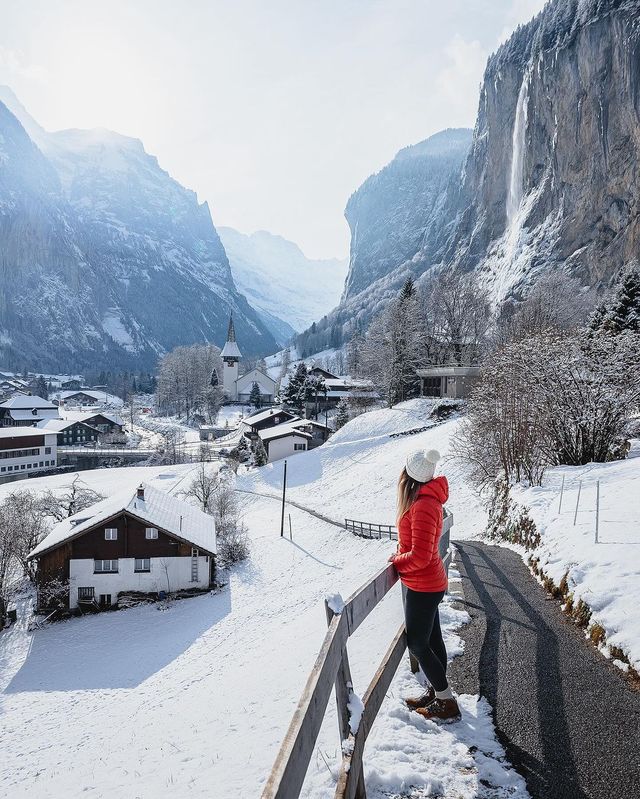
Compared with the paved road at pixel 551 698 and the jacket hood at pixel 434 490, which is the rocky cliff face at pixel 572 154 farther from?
the jacket hood at pixel 434 490

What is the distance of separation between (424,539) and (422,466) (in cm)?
69

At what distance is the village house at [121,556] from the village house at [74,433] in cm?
5655

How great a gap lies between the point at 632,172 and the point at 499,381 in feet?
214

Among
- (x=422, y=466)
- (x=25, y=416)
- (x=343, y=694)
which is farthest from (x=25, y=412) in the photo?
(x=343, y=694)

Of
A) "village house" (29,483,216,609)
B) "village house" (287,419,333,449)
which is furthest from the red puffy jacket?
"village house" (287,419,333,449)

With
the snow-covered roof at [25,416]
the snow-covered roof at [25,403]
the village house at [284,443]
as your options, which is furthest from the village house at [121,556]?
the snow-covered roof at [25,403]

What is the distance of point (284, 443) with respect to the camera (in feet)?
178

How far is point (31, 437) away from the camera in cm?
6631

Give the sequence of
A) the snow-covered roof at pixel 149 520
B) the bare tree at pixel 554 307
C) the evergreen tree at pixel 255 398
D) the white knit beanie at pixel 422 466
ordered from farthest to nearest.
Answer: the evergreen tree at pixel 255 398 < the bare tree at pixel 554 307 < the snow-covered roof at pixel 149 520 < the white knit beanie at pixel 422 466

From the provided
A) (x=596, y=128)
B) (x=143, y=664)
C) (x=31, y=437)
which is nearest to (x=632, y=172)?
(x=596, y=128)

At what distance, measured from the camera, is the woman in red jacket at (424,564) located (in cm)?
422

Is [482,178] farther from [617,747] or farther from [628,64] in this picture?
[617,747]

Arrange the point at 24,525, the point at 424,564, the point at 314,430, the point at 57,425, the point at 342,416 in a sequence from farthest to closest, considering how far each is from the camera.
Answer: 1. the point at 57,425
2. the point at 342,416
3. the point at 314,430
4. the point at 24,525
5. the point at 424,564

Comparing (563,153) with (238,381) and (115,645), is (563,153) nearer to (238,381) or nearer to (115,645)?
(238,381)
